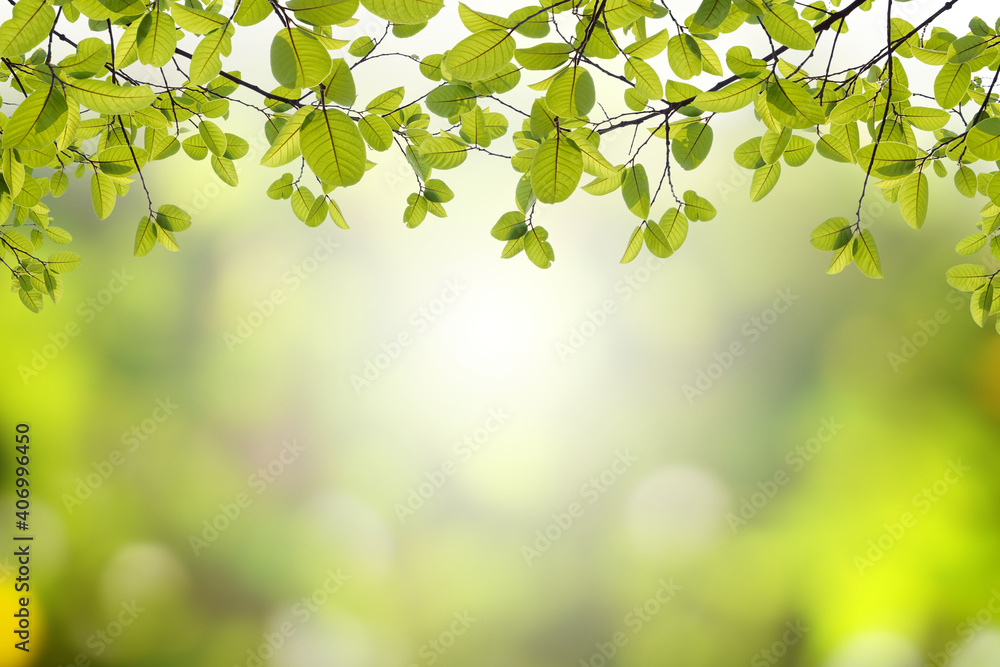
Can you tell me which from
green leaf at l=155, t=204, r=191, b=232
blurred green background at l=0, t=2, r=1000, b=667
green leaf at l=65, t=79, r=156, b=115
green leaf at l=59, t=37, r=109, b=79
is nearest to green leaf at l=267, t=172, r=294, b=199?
green leaf at l=155, t=204, r=191, b=232

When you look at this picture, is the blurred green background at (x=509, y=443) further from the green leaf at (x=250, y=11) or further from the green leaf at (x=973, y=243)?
the green leaf at (x=250, y=11)

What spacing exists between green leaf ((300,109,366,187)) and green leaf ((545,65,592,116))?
206 millimetres

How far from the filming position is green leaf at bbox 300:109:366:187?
1.82ft

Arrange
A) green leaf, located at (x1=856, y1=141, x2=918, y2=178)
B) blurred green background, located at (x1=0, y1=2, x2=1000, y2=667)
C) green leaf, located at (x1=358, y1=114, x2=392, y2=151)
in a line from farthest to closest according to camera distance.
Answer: blurred green background, located at (x1=0, y1=2, x2=1000, y2=667) < green leaf, located at (x1=856, y1=141, x2=918, y2=178) < green leaf, located at (x1=358, y1=114, x2=392, y2=151)

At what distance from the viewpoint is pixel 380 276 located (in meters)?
2.82

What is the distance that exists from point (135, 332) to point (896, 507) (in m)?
3.59

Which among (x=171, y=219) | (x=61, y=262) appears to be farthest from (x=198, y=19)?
(x=61, y=262)

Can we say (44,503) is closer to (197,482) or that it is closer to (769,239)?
(197,482)

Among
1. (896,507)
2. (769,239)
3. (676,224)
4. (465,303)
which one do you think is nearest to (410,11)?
(676,224)

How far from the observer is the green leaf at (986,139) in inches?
30.8

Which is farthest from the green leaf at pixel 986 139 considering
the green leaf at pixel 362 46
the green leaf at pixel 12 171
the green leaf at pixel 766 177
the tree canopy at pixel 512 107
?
the green leaf at pixel 12 171

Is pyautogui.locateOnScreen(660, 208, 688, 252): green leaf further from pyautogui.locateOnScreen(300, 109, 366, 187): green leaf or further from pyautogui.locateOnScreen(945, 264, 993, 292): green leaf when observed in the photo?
pyautogui.locateOnScreen(300, 109, 366, 187): green leaf

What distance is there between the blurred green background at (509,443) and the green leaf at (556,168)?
210cm

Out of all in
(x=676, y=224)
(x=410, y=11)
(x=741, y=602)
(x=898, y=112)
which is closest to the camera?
(x=410, y=11)
